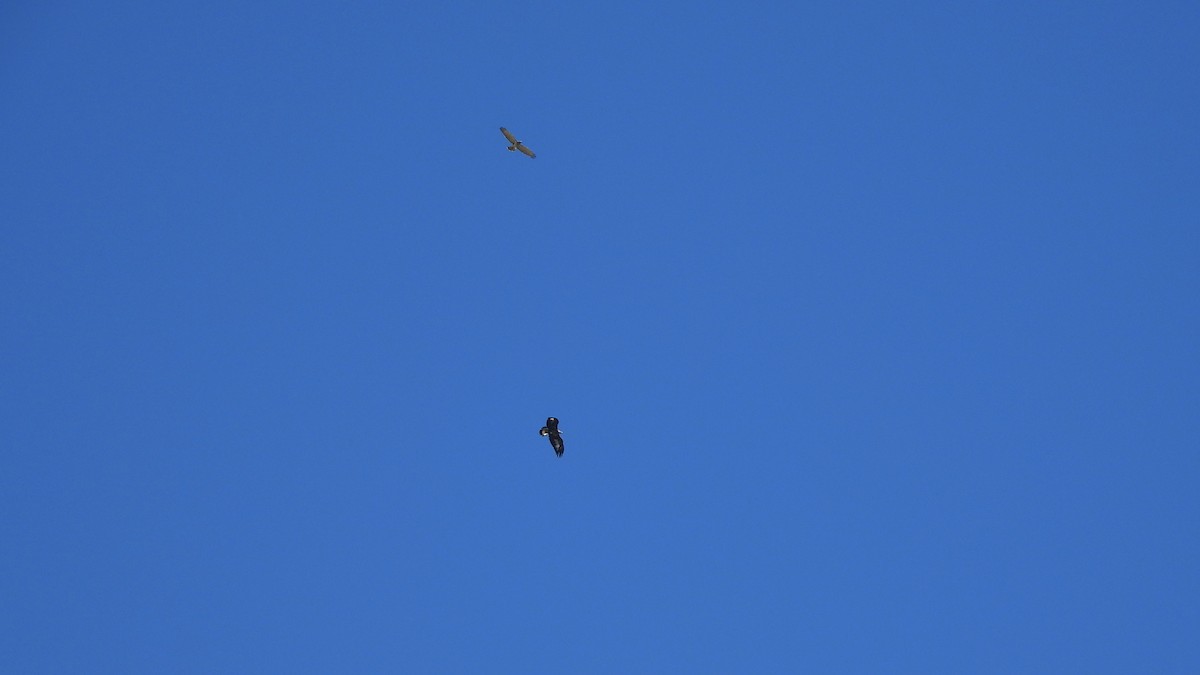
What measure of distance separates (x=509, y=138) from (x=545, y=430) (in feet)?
41.4

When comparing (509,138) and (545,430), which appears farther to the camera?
(509,138)

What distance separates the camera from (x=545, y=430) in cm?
4141

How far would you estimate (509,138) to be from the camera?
49.4 meters

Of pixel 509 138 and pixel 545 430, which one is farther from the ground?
pixel 509 138
